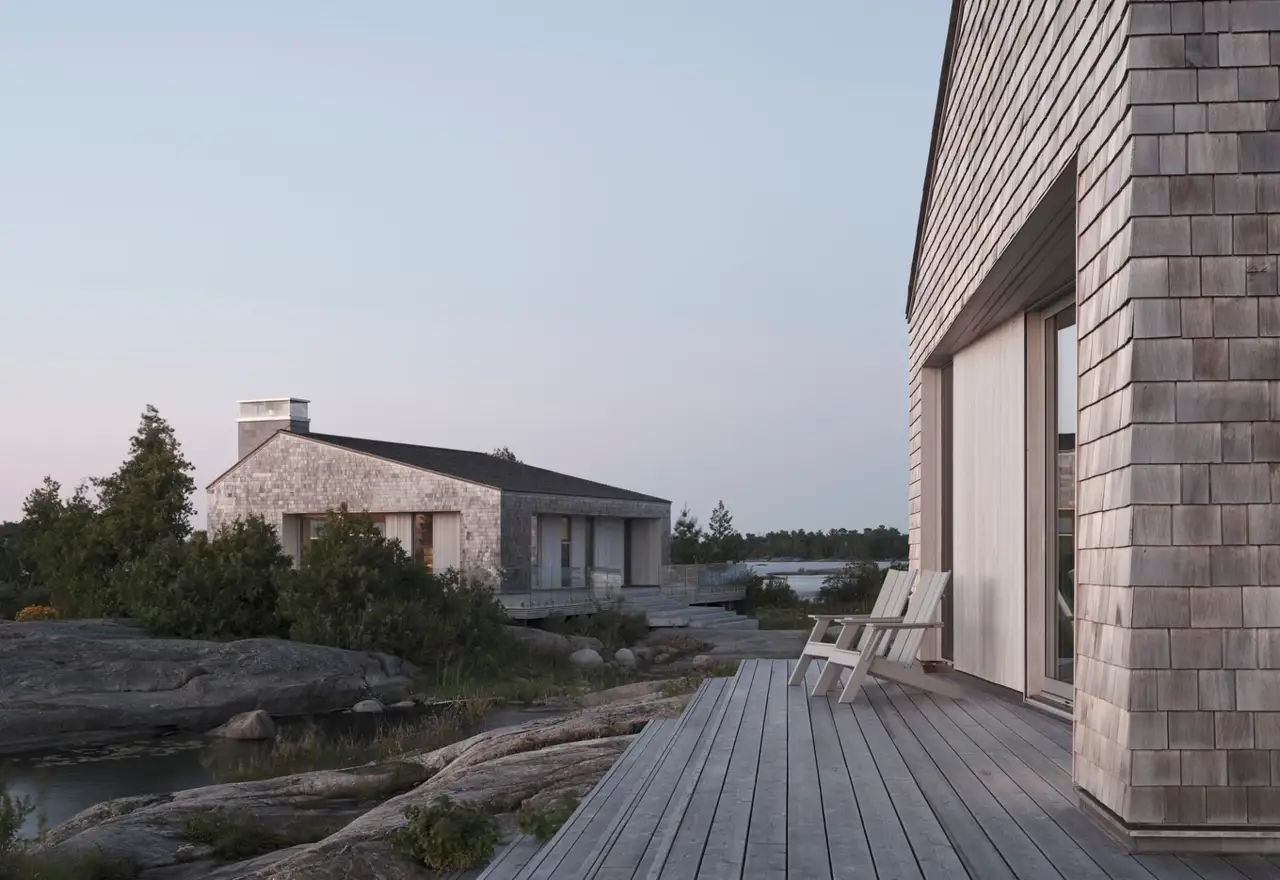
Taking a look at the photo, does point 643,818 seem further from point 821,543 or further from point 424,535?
point 821,543

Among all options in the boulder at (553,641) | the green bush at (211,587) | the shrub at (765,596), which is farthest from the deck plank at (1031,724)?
the shrub at (765,596)

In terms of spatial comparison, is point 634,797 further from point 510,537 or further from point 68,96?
point 510,537

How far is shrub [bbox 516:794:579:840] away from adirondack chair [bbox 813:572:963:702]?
2389mm

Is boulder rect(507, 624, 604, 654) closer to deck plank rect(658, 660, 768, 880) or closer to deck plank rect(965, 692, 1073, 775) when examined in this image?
deck plank rect(965, 692, 1073, 775)

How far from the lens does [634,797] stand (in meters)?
4.37

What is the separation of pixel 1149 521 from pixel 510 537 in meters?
22.4

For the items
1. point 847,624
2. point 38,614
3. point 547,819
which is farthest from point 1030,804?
point 38,614

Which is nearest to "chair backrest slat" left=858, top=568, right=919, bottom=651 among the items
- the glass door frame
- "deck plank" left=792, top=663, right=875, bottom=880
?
the glass door frame

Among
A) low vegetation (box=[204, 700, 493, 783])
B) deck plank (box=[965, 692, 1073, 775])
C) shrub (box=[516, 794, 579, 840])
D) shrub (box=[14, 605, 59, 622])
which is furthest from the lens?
shrub (box=[14, 605, 59, 622])

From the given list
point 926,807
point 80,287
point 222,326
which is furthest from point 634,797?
point 222,326

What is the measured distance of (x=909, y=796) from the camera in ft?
14.1

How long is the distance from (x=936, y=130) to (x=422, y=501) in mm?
19306

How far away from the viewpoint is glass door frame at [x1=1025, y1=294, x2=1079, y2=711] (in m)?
6.61

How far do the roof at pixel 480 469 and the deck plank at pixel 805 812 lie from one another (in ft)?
65.4
